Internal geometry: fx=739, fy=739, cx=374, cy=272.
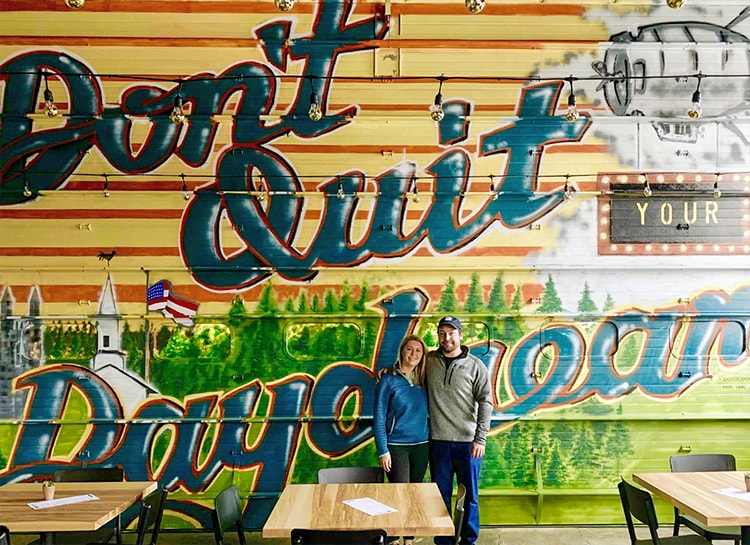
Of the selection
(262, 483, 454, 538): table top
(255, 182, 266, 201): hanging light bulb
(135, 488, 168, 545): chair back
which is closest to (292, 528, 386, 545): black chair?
(262, 483, 454, 538): table top

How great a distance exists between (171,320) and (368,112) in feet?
9.20

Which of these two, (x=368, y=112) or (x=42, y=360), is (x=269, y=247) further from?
(x=42, y=360)

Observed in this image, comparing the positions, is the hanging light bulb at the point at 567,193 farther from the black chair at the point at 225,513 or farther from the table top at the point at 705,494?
the black chair at the point at 225,513

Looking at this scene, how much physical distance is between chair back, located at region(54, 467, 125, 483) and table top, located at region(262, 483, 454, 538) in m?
1.58

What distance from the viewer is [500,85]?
7402 mm

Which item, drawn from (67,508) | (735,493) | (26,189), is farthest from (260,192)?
(735,493)

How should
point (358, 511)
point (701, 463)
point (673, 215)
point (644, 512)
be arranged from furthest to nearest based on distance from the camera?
point (673, 215) < point (701, 463) < point (644, 512) < point (358, 511)

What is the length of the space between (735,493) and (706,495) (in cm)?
23

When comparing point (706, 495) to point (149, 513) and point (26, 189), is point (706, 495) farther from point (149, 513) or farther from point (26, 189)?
point (26, 189)

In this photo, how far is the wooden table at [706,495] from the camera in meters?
4.26

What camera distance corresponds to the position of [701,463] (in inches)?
233

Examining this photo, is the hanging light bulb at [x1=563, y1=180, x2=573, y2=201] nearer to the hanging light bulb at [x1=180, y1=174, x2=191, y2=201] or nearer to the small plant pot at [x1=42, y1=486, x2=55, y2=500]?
the hanging light bulb at [x1=180, y1=174, x2=191, y2=201]

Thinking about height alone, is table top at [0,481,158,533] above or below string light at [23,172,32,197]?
below

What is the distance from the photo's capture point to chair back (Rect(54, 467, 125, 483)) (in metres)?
5.71
